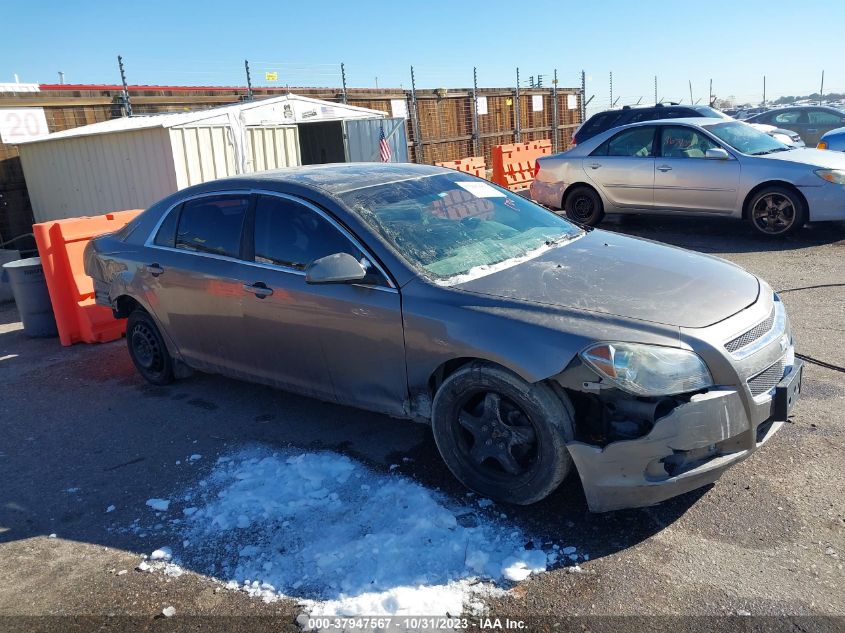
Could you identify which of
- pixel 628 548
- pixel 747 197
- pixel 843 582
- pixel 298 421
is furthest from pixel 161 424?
pixel 747 197

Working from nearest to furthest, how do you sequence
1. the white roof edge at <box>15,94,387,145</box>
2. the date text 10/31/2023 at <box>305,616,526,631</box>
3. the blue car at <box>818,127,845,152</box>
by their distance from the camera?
the date text 10/31/2023 at <box>305,616,526,631</box> < the white roof edge at <box>15,94,387,145</box> < the blue car at <box>818,127,845,152</box>

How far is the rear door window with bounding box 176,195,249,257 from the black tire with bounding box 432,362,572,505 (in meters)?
1.92

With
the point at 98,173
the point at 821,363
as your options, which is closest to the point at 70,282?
the point at 98,173

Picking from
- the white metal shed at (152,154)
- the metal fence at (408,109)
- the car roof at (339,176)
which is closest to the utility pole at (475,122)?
the metal fence at (408,109)

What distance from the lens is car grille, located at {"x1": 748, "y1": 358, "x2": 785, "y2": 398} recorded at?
3224 millimetres

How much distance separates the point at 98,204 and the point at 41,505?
7771mm

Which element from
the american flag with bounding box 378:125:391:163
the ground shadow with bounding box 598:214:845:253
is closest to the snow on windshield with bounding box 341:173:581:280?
the ground shadow with bounding box 598:214:845:253

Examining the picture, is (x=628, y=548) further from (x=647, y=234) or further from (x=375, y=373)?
(x=647, y=234)

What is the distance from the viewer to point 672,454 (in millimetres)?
3088

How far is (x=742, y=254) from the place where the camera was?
8.66 metres

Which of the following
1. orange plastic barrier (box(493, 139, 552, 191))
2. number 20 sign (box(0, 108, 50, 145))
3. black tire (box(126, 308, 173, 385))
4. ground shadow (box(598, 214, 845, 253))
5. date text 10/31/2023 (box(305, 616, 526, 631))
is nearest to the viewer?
date text 10/31/2023 (box(305, 616, 526, 631))

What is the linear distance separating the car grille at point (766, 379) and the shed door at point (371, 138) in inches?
423

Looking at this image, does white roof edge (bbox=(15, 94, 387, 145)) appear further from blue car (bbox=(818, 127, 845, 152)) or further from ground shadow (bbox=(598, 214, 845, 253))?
blue car (bbox=(818, 127, 845, 152))

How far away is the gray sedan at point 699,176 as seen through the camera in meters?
8.72
